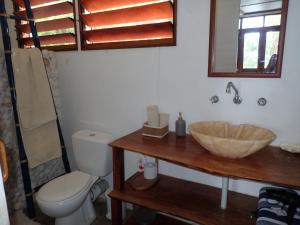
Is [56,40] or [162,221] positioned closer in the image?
[162,221]

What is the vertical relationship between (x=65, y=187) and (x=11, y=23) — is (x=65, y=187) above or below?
below

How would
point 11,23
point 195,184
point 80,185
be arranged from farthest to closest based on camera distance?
point 11,23
point 80,185
point 195,184

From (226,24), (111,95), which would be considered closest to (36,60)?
(111,95)

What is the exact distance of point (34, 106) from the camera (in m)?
1.96

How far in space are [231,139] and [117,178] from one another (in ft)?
2.66

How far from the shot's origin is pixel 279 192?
3.91 feet

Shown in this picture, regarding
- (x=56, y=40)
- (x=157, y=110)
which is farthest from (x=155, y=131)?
(x=56, y=40)

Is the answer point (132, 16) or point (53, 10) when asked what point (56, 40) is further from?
point (132, 16)

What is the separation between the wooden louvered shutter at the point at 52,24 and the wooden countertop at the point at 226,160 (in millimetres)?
1312

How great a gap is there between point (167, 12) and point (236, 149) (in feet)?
3.54

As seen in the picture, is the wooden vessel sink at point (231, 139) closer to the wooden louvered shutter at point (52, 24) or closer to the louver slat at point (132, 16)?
the louver slat at point (132, 16)

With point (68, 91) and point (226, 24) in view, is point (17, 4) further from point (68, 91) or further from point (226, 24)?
point (226, 24)

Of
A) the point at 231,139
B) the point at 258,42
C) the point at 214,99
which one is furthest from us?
the point at 214,99

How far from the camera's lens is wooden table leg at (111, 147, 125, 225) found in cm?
147
